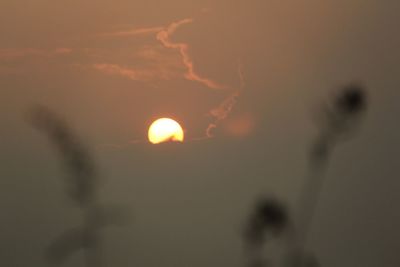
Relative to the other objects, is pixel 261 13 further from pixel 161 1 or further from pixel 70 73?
pixel 70 73

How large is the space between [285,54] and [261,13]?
0.84 ft

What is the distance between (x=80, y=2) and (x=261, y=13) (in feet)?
3.13

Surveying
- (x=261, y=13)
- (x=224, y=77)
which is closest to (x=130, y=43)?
(x=224, y=77)

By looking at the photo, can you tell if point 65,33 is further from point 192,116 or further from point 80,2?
point 192,116

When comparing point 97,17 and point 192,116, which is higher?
point 97,17

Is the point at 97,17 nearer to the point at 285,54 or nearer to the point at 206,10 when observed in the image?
the point at 206,10

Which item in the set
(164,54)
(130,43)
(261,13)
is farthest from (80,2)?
(261,13)

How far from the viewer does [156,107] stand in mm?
2666

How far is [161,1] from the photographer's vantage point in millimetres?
2588

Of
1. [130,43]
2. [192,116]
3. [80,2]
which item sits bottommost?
[192,116]

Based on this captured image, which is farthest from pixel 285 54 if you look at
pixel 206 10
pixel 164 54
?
pixel 164 54

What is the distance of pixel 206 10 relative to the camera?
261 cm

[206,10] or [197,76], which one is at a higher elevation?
[206,10]

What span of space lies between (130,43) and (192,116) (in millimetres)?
503
